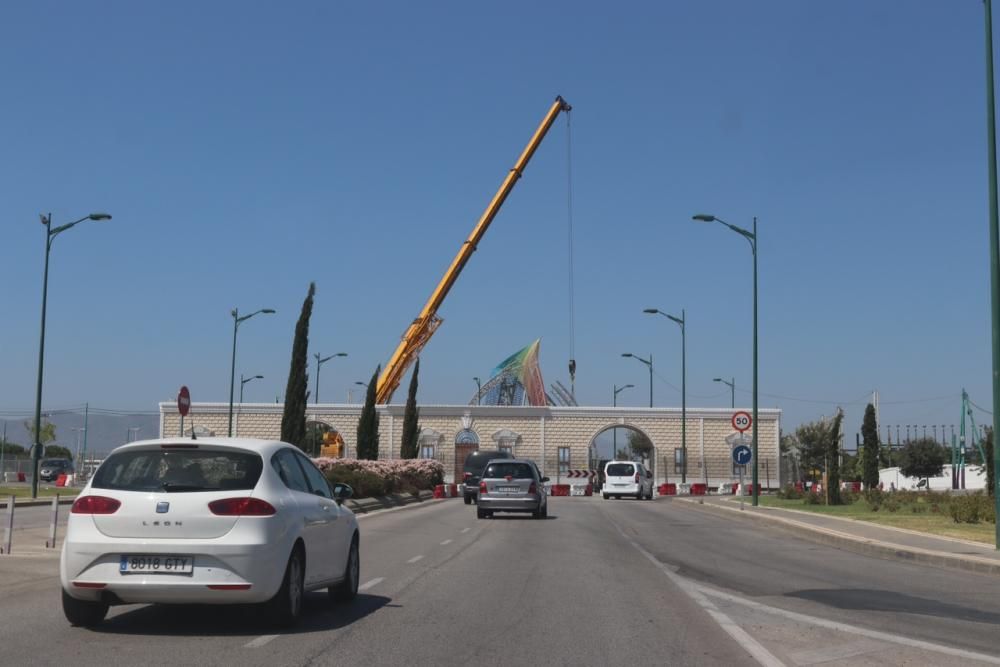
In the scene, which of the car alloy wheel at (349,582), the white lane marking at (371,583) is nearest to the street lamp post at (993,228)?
the white lane marking at (371,583)

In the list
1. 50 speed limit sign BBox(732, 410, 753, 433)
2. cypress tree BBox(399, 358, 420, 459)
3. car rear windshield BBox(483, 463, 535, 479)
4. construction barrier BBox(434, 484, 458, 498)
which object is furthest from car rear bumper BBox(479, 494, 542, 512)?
cypress tree BBox(399, 358, 420, 459)

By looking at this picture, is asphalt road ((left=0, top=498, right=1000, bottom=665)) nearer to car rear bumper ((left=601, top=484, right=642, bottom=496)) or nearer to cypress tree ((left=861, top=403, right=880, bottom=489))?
car rear bumper ((left=601, top=484, right=642, bottom=496))

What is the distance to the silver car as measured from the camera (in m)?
32.3

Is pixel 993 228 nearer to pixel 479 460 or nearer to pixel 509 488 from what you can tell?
pixel 509 488

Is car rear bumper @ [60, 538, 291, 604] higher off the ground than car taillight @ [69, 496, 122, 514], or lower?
lower

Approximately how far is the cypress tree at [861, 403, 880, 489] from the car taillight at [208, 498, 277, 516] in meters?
47.8

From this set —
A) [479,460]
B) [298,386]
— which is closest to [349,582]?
[298,386]

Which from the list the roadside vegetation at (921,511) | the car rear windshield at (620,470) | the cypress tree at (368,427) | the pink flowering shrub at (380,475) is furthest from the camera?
the cypress tree at (368,427)

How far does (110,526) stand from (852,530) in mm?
19329

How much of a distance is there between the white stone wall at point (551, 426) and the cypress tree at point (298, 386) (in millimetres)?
34101

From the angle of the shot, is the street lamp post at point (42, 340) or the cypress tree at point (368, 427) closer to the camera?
the street lamp post at point (42, 340)

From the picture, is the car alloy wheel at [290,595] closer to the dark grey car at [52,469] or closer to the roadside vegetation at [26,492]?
the roadside vegetation at [26,492]

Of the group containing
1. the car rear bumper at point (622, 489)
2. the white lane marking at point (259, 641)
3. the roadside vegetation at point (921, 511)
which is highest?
the roadside vegetation at point (921, 511)

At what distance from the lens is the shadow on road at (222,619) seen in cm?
1014
